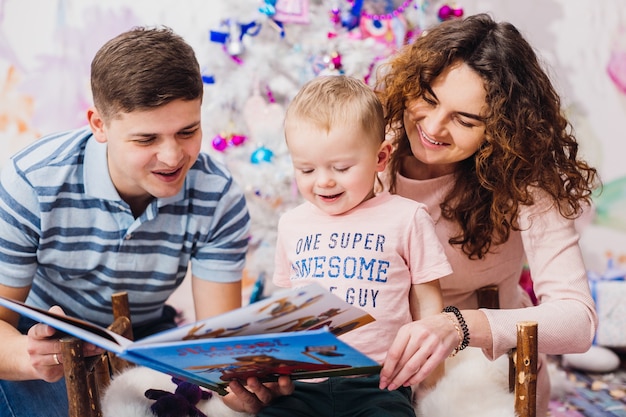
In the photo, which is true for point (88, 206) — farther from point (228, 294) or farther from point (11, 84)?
point (11, 84)

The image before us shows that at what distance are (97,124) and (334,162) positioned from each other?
63cm

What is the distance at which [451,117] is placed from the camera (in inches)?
69.9

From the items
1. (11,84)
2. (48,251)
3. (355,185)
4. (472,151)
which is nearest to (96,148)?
(48,251)

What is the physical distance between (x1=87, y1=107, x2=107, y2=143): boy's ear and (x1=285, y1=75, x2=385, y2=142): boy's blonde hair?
1.65 ft

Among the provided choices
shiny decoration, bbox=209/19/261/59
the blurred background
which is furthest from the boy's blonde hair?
shiny decoration, bbox=209/19/261/59

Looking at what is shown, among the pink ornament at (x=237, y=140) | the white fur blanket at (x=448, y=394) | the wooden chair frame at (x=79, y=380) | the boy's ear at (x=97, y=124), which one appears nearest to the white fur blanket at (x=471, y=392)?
the white fur blanket at (x=448, y=394)

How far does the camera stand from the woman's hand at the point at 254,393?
1.51 m

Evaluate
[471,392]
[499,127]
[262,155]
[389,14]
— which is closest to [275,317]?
[471,392]

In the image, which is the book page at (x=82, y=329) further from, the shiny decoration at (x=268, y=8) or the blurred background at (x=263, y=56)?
the shiny decoration at (x=268, y=8)

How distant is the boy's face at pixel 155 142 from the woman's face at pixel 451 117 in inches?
21.2

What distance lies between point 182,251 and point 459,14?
2.09 m

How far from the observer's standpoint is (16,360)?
169 cm

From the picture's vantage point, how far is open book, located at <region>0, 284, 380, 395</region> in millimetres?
1164

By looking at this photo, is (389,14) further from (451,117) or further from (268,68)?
(451,117)
